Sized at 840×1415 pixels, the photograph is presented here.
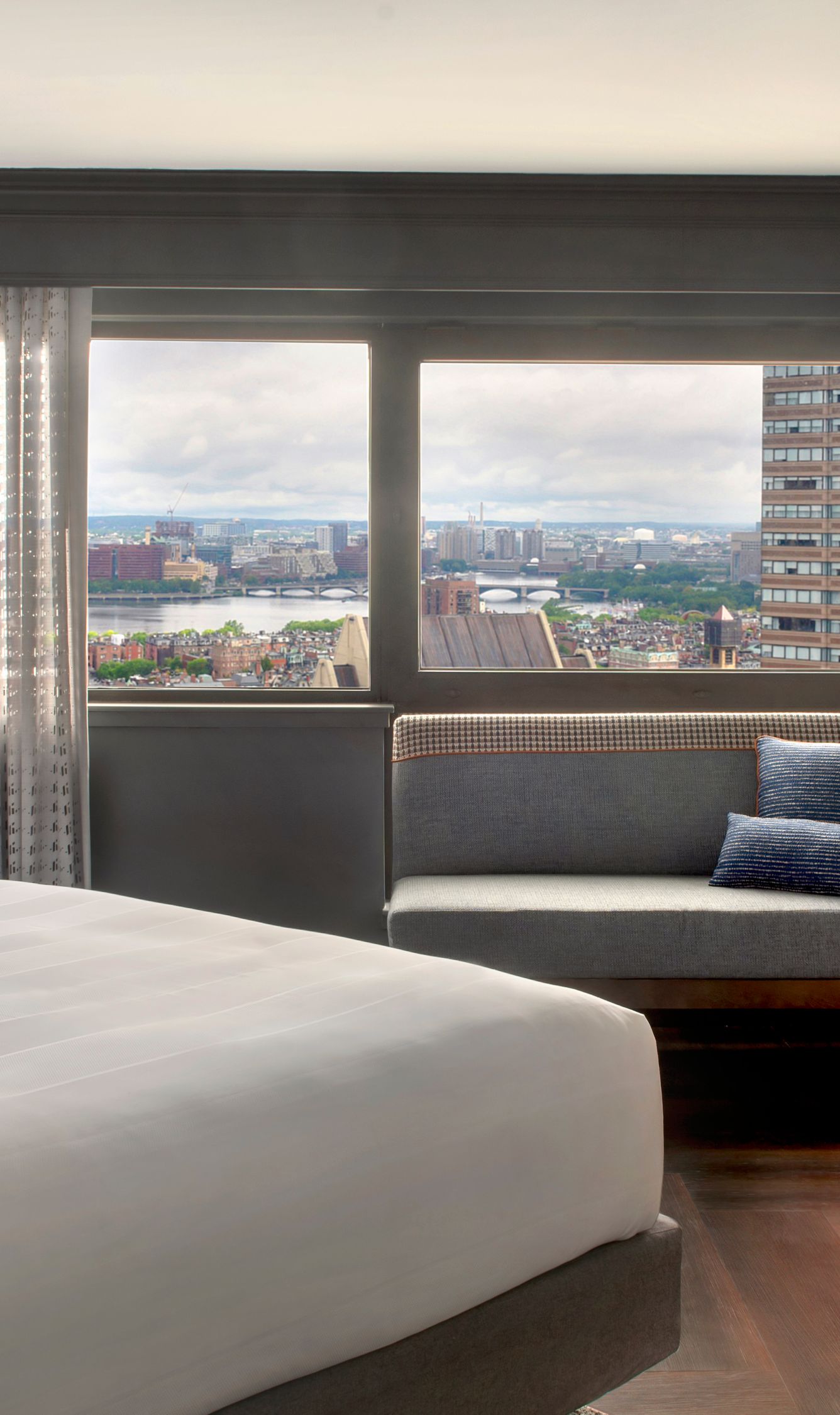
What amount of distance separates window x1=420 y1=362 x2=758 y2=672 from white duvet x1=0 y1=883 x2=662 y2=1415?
234 centimetres

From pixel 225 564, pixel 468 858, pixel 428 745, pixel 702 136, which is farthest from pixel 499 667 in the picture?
pixel 702 136

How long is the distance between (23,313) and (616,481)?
2102 mm

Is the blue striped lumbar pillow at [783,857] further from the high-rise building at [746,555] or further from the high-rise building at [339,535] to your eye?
the high-rise building at [339,535]

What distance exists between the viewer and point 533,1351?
1263 millimetres

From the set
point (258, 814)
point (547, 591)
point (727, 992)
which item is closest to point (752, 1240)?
point (727, 992)

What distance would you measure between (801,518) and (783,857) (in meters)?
1.43

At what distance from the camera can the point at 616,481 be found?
3820mm

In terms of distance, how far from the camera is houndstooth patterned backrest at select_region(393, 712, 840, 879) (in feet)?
10.9

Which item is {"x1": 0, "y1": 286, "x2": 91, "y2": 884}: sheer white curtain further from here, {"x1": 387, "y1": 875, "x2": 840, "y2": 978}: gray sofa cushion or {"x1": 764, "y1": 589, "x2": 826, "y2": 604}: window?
{"x1": 764, "y1": 589, "x2": 826, "y2": 604}: window

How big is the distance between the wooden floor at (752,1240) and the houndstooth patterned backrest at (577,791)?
652 millimetres

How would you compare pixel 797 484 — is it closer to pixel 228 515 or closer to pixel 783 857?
pixel 783 857

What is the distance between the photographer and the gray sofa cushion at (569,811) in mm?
3322

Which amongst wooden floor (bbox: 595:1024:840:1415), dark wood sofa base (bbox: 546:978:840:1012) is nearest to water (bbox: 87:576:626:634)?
dark wood sofa base (bbox: 546:978:840:1012)

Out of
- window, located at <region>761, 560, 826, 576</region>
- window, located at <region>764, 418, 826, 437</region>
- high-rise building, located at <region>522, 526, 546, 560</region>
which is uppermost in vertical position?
window, located at <region>764, 418, 826, 437</region>
